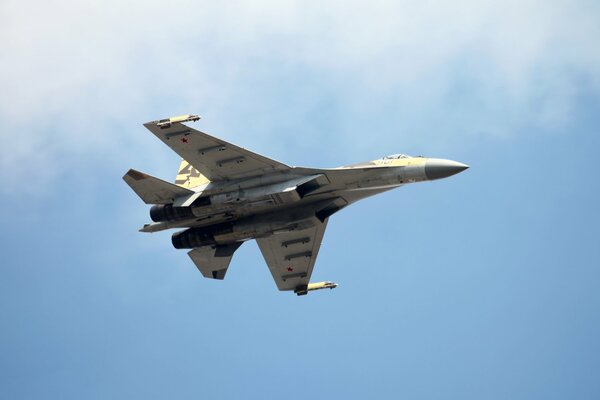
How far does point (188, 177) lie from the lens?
63812 millimetres

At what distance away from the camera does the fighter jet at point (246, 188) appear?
57.8 meters

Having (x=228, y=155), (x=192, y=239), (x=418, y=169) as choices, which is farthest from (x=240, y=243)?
(x=418, y=169)

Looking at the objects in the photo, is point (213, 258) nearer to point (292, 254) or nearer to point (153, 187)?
point (292, 254)

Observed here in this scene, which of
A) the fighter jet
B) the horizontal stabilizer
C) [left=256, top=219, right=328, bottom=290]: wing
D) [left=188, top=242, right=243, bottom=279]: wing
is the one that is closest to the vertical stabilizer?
the fighter jet

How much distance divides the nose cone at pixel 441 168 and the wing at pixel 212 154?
310 inches

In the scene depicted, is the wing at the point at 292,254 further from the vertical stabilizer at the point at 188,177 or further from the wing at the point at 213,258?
the vertical stabilizer at the point at 188,177

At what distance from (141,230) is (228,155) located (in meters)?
7.19

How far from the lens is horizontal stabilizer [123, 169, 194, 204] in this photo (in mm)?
58688

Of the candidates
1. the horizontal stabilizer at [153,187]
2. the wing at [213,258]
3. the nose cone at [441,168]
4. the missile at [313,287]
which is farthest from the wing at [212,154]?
the missile at [313,287]

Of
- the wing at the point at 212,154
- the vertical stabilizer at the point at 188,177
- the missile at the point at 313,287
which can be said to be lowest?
the missile at the point at 313,287

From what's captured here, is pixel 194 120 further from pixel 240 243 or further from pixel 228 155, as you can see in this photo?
pixel 240 243

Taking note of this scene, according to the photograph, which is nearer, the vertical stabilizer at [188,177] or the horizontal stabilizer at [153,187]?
the horizontal stabilizer at [153,187]

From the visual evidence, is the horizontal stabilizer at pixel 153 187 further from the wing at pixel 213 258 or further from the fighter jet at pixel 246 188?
the wing at pixel 213 258

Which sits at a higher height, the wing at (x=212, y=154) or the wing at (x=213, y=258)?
the wing at (x=212, y=154)
